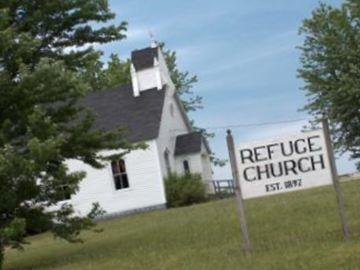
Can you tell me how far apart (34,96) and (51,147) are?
71.1 inches

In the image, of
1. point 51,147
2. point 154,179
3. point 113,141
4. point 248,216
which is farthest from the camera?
point 154,179

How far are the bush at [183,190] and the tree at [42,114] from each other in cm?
1929

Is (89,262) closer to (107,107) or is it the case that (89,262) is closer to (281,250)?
(281,250)

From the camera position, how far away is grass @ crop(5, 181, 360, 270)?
38.8ft

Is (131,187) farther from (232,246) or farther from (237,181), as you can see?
(237,181)

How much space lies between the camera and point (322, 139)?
1330 centimetres

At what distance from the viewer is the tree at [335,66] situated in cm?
5097

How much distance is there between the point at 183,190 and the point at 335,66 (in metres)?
19.2

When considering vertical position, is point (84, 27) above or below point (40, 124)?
above

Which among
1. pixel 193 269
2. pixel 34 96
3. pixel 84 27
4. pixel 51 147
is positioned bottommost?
pixel 193 269

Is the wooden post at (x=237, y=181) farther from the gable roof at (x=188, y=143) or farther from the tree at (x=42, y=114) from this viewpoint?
the gable roof at (x=188, y=143)

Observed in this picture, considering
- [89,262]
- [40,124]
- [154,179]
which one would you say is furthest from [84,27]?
[154,179]

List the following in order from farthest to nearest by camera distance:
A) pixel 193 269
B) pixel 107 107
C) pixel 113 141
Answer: pixel 107 107, pixel 113 141, pixel 193 269

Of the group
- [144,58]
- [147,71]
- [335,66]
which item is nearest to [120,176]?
[147,71]
